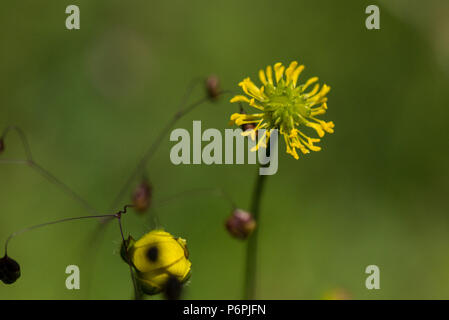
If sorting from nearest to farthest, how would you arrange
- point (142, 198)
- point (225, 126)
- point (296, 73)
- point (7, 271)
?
point (7, 271)
point (296, 73)
point (142, 198)
point (225, 126)

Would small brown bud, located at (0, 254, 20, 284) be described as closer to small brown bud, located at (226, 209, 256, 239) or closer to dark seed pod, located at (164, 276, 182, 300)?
dark seed pod, located at (164, 276, 182, 300)

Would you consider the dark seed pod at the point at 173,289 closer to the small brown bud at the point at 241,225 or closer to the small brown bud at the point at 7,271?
the small brown bud at the point at 241,225

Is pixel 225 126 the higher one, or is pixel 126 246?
pixel 225 126

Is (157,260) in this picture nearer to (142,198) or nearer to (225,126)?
(142,198)

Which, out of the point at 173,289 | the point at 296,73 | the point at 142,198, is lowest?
the point at 173,289

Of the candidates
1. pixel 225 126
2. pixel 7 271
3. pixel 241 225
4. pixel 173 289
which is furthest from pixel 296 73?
pixel 225 126

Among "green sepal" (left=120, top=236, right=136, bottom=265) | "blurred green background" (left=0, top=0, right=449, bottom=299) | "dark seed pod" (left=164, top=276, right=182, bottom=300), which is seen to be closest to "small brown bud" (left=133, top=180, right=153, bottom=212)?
"green sepal" (left=120, top=236, right=136, bottom=265)
